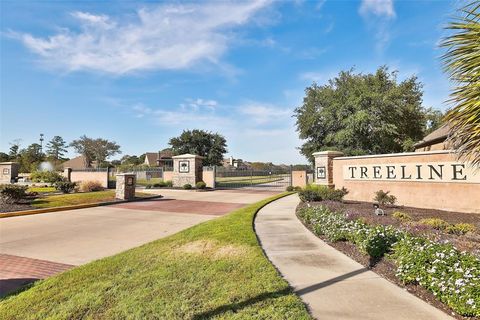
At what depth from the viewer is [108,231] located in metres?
9.73

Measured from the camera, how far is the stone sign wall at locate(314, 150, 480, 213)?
10.7m

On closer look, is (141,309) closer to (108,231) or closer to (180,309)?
(180,309)

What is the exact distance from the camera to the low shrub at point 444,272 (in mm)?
→ 3852

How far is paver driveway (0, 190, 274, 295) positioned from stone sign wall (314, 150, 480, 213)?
6.03m

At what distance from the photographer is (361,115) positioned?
24.8 meters

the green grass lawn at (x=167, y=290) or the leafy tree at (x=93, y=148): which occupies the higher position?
the leafy tree at (x=93, y=148)

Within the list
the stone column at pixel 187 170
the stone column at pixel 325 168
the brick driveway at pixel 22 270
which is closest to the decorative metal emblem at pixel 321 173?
the stone column at pixel 325 168

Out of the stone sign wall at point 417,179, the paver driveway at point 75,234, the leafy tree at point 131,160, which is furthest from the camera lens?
the leafy tree at point 131,160

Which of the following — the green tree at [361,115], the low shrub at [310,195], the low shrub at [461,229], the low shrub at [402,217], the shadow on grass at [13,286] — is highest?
the green tree at [361,115]

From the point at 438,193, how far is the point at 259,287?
9.52m

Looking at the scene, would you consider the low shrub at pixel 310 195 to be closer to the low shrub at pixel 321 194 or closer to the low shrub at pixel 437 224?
the low shrub at pixel 321 194

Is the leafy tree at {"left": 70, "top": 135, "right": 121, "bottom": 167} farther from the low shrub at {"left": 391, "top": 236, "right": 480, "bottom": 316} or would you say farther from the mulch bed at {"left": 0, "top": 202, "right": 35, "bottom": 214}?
the low shrub at {"left": 391, "top": 236, "right": 480, "bottom": 316}

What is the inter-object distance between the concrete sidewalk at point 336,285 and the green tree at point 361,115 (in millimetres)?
19738

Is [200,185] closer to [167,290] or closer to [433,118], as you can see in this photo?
[167,290]
